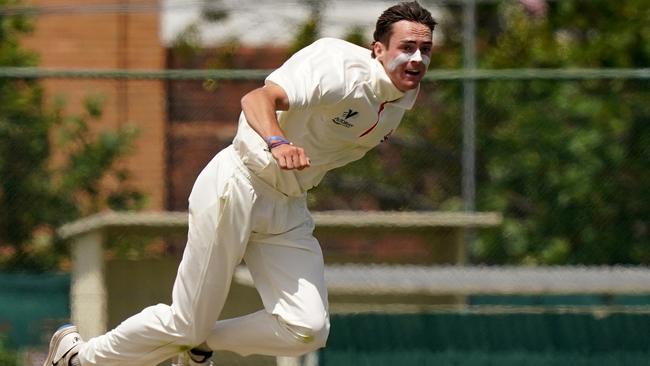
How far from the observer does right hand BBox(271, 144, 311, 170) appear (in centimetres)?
519

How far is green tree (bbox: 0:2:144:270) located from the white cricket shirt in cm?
424

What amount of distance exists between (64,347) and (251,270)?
96 cm

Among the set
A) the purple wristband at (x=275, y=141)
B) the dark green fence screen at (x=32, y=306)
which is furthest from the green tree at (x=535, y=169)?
the purple wristband at (x=275, y=141)

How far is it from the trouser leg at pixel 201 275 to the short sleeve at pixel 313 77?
1.81ft

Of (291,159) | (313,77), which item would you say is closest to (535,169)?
(313,77)

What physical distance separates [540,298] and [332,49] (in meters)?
4.11

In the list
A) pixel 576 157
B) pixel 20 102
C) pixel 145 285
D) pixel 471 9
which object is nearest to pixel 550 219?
pixel 576 157

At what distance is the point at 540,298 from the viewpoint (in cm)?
960

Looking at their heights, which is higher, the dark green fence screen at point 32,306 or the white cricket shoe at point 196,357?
the white cricket shoe at point 196,357

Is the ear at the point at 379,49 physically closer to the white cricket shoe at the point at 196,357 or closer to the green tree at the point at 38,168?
the white cricket shoe at the point at 196,357

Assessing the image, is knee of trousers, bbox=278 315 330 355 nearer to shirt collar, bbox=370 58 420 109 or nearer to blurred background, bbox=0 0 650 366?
shirt collar, bbox=370 58 420 109

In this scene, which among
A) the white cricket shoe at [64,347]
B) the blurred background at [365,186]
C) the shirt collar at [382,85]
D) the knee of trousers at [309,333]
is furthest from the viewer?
the blurred background at [365,186]

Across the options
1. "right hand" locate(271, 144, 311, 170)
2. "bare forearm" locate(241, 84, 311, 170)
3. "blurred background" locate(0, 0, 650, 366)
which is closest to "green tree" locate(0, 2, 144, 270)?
"blurred background" locate(0, 0, 650, 366)

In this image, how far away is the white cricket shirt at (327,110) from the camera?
5.73 metres
